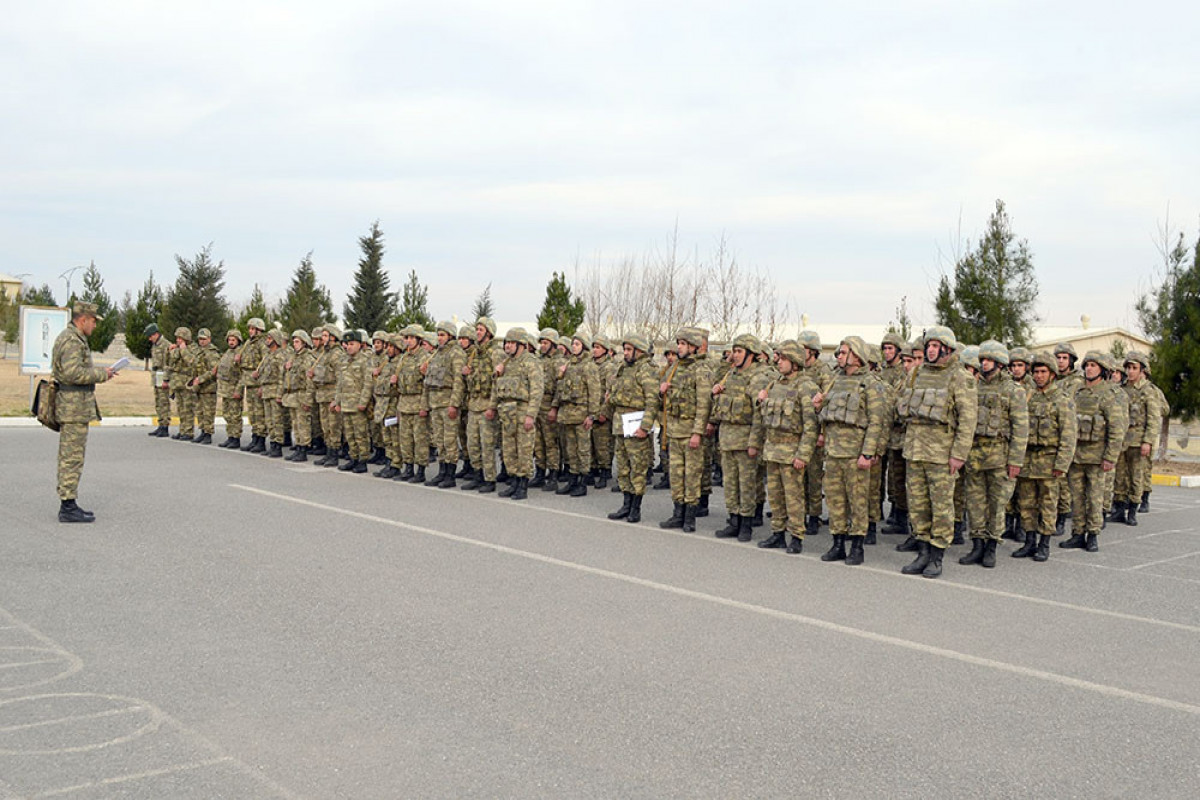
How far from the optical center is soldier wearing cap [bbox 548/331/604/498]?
13172 millimetres

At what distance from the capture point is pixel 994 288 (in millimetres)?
21109

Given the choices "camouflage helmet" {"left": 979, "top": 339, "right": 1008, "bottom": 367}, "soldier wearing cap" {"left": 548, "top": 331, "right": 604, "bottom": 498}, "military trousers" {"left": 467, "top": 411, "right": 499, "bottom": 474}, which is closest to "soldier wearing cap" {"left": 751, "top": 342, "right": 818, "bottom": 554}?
"camouflage helmet" {"left": 979, "top": 339, "right": 1008, "bottom": 367}

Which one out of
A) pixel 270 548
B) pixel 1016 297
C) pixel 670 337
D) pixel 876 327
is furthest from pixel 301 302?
pixel 876 327

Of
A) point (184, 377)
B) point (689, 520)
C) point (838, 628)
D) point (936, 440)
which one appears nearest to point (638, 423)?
point (689, 520)

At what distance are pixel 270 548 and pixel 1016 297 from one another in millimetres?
17854

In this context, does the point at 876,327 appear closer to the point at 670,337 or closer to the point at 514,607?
the point at 670,337

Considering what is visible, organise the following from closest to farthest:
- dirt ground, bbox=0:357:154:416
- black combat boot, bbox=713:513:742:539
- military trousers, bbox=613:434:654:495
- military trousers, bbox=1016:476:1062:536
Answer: military trousers, bbox=1016:476:1062:536 < black combat boot, bbox=713:513:742:539 < military trousers, bbox=613:434:654:495 < dirt ground, bbox=0:357:154:416

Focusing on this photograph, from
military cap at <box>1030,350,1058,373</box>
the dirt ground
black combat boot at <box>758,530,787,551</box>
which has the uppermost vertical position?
military cap at <box>1030,350,1058,373</box>

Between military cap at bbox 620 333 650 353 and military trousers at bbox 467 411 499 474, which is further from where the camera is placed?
military trousers at bbox 467 411 499 474

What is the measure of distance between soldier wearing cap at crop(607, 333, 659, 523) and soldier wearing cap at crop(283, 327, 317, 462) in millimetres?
5671

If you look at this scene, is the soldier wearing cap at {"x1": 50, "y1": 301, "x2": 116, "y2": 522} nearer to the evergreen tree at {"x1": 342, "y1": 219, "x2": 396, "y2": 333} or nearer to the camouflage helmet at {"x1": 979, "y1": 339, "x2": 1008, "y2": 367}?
the camouflage helmet at {"x1": 979, "y1": 339, "x2": 1008, "y2": 367}

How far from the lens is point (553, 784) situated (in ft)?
13.1

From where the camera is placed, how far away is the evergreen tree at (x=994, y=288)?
21.1 meters

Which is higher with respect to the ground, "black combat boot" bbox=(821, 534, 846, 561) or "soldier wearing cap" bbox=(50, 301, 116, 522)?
"soldier wearing cap" bbox=(50, 301, 116, 522)
